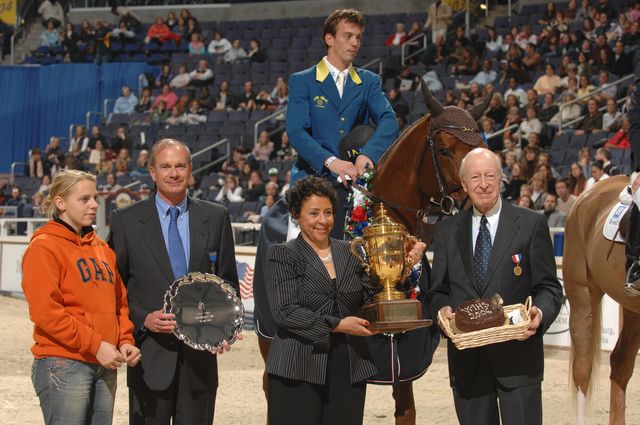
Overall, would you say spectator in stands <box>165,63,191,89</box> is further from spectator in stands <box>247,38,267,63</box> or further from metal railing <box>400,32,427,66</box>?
metal railing <box>400,32,427,66</box>

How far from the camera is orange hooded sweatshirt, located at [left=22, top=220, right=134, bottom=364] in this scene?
4.11 m

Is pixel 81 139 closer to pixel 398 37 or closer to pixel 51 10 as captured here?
pixel 51 10

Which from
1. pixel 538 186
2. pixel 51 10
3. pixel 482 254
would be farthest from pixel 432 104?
pixel 51 10

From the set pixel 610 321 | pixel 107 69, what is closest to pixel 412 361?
pixel 610 321

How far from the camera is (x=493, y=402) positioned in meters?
4.31

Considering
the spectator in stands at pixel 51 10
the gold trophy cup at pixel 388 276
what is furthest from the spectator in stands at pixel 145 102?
the gold trophy cup at pixel 388 276

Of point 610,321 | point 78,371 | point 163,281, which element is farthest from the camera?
point 610,321

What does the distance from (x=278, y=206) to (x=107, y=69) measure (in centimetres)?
1931

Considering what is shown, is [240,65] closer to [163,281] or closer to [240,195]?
[240,195]

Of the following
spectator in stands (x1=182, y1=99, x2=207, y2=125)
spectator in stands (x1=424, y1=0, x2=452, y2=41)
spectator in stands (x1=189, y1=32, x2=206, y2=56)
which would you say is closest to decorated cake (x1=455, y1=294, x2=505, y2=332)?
spectator in stands (x1=424, y1=0, x2=452, y2=41)

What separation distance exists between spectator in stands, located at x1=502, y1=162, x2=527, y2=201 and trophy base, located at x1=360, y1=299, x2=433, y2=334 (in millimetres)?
9235

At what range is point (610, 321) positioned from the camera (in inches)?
390

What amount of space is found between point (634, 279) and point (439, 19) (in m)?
15.3

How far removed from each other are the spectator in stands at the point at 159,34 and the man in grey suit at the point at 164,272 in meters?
20.1
